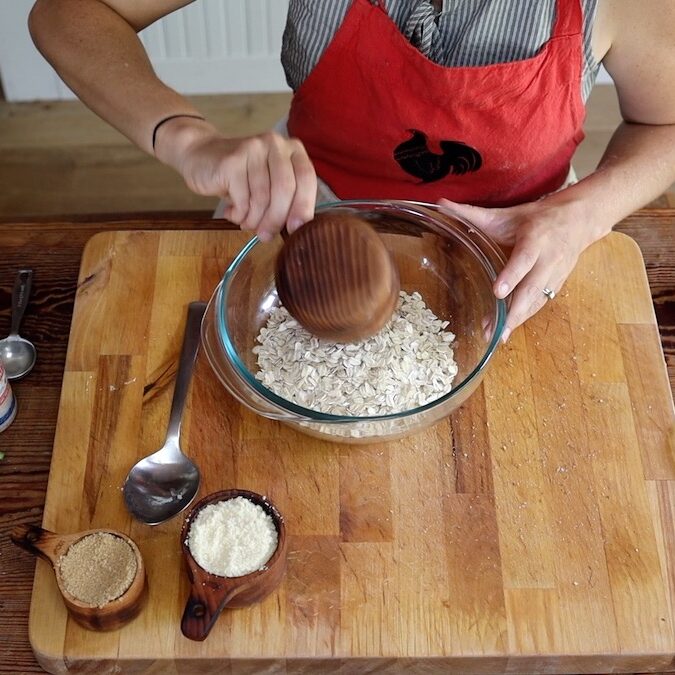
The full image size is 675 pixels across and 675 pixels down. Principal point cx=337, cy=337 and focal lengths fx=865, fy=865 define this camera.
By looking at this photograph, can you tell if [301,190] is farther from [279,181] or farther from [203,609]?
[203,609]

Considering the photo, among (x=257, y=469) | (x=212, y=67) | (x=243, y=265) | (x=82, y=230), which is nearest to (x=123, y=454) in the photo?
(x=257, y=469)

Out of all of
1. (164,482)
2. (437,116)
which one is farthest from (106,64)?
(164,482)

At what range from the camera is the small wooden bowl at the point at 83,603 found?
2.94 ft

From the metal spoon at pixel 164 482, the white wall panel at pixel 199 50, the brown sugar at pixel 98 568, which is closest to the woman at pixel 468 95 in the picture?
the metal spoon at pixel 164 482

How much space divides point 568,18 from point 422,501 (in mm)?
659

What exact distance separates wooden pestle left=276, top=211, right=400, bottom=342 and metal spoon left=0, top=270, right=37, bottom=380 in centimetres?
44

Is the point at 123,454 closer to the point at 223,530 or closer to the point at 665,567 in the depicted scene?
the point at 223,530

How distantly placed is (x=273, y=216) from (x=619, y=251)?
556 mm

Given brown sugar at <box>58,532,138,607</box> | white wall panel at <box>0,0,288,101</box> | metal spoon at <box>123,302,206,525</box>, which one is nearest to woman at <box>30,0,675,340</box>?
metal spoon at <box>123,302,206,525</box>

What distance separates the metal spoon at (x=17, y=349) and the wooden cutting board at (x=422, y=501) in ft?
0.22

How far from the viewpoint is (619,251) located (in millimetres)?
1249

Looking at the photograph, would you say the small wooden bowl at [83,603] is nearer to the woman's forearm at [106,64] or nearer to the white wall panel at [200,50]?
the woman's forearm at [106,64]

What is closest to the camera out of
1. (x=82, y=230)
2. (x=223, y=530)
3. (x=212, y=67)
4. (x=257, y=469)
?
(x=223, y=530)

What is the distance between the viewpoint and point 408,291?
121cm
